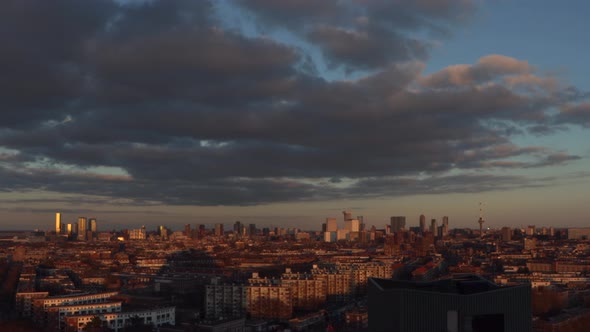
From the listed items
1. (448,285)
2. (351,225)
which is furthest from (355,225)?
(448,285)

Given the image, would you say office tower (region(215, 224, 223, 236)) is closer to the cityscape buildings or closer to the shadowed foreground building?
the cityscape buildings

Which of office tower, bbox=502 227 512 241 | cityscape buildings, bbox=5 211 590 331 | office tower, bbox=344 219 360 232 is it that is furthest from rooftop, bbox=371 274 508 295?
office tower, bbox=344 219 360 232

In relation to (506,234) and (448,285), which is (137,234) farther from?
(448,285)

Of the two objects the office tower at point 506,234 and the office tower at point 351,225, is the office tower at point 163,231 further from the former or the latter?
the office tower at point 506,234

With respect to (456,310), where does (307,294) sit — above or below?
below

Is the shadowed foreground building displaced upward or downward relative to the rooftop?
downward

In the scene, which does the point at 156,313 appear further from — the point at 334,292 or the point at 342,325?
the point at 334,292

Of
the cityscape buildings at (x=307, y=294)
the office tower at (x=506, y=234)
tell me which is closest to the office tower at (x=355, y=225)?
the office tower at (x=506, y=234)

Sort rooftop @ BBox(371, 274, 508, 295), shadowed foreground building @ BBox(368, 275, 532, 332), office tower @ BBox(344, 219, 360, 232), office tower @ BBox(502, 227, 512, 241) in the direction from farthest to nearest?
office tower @ BBox(344, 219, 360, 232), office tower @ BBox(502, 227, 512, 241), rooftop @ BBox(371, 274, 508, 295), shadowed foreground building @ BBox(368, 275, 532, 332)
